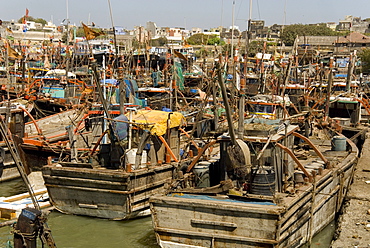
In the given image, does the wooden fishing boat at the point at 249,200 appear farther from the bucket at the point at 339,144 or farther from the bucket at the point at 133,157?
the bucket at the point at 339,144

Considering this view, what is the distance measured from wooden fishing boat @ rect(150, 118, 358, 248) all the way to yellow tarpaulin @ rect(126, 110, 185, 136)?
2146 millimetres

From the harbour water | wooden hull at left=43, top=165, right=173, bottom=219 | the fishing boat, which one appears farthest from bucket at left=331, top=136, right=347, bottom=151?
wooden hull at left=43, top=165, right=173, bottom=219

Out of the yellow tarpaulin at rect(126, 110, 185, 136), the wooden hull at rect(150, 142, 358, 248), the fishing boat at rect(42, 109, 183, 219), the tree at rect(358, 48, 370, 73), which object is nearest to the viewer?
the wooden hull at rect(150, 142, 358, 248)

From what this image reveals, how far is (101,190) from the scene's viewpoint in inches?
634

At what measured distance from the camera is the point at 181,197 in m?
12.8

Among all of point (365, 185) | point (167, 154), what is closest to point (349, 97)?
point (365, 185)

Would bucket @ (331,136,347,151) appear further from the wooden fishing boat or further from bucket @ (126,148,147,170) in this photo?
bucket @ (126,148,147,170)

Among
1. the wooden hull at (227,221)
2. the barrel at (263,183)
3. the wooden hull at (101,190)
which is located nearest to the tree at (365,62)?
the wooden hull at (101,190)

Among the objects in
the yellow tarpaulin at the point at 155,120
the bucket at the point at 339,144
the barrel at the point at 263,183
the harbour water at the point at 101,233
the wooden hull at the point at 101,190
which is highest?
the yellow tarpaulin at the point at 155,120

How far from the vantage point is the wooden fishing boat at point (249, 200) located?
11.8 metres

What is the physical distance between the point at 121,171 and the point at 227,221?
5.13 metres

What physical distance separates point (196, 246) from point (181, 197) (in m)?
1.22

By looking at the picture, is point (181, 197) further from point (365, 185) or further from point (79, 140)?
point (79, 140)

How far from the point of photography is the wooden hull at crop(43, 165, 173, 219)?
15.9 meters
